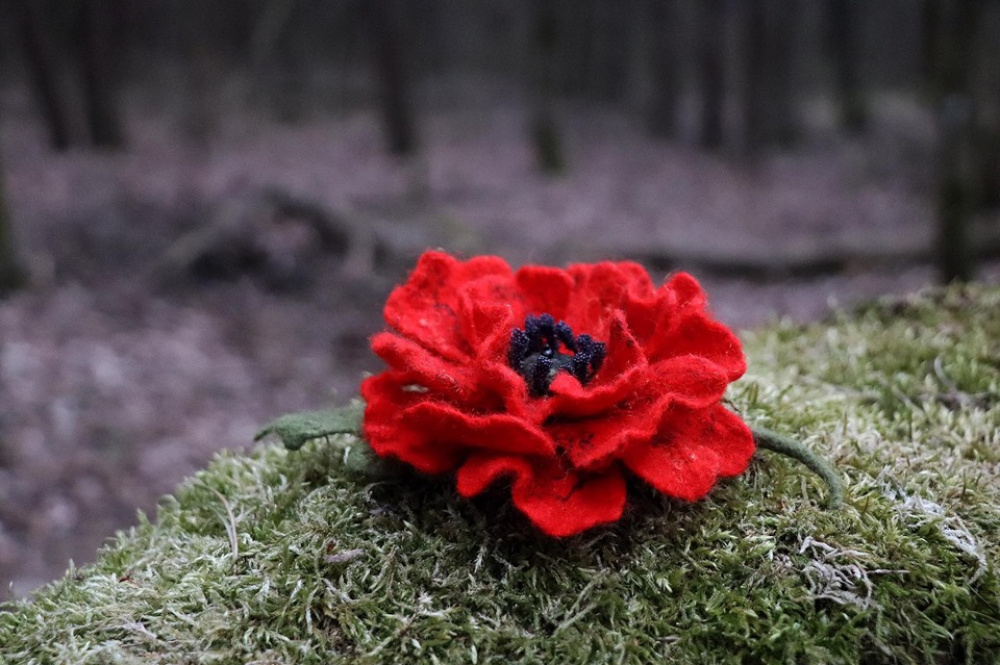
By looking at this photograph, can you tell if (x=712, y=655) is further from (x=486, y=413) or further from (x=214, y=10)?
(x=214, y=10)

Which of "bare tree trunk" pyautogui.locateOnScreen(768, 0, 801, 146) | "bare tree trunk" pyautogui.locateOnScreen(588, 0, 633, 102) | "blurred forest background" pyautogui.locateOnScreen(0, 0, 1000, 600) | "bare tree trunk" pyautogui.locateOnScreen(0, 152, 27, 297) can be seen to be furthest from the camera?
"bare tree trunk" pyautogui.locateOnScreen(588, 0, 633, 102)

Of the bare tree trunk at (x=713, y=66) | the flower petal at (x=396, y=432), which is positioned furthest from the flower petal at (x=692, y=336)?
the bare tree trunk at (x=713, y=66)

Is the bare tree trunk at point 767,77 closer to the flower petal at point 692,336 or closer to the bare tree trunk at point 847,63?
the bare tree trunk at point 847,63

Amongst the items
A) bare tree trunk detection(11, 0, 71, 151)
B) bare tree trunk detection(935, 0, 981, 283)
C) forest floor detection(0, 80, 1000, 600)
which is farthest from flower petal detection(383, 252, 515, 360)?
bare tree trunk detection(11, 0, 71, 151)

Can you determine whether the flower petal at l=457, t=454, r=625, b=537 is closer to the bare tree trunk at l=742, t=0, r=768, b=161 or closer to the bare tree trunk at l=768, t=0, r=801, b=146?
the bare tree trunk at l=742, t=0, r=768, b=161

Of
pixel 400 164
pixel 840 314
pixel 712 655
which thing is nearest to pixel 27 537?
pixel 712 655

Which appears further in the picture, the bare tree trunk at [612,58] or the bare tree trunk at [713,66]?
the bare tree trunk at [612,58]

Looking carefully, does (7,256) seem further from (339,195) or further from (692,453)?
(692,453)
